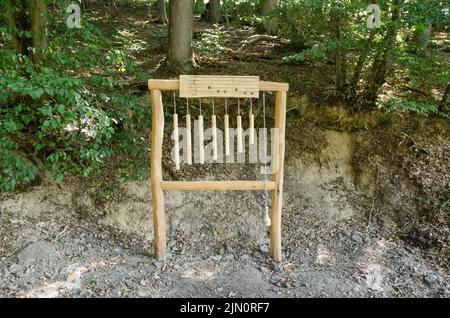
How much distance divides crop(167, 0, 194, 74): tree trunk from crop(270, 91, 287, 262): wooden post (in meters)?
2.63

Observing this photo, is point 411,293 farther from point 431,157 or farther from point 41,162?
point 41,162

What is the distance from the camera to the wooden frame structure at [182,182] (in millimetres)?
4469

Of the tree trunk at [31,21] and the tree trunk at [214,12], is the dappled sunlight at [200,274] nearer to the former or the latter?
the tree trunk at [31,21]

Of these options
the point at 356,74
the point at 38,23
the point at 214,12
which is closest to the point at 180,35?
the point at 38,23

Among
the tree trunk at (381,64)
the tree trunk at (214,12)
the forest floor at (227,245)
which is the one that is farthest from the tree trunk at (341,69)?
the tree trunk at (214,12)

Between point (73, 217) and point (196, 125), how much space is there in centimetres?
214

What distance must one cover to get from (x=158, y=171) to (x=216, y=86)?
3.86 feet

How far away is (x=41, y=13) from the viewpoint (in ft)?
16.4

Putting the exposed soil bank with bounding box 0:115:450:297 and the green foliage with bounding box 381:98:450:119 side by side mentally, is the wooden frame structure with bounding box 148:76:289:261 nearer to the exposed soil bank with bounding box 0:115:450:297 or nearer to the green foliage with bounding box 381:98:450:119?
the exposed soil bank with bounding box 0:115:450:297

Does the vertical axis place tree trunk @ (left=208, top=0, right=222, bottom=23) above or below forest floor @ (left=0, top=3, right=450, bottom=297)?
above

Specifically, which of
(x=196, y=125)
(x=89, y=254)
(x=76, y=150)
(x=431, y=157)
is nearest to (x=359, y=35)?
(x=431, y=157)

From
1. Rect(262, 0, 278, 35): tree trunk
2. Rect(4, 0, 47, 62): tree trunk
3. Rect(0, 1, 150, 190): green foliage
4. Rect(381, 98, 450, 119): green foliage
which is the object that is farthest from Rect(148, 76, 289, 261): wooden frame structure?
Rect(262, 0, 278, 35): tree trunk

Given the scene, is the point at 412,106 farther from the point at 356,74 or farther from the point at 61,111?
the point at 61,111

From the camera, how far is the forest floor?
4.46 m
